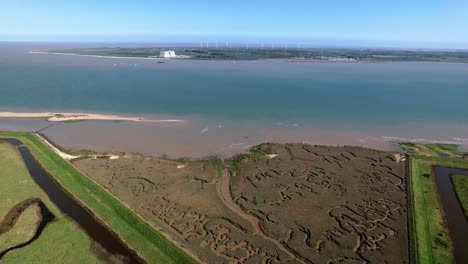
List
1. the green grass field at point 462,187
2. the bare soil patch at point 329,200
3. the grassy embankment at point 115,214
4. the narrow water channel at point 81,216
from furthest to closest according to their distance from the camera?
the green grass field at point 462,187 → the bare soil patch at point 329,200 → the narrow water channel at point 81,216 → the grassy embankment at point 115,214

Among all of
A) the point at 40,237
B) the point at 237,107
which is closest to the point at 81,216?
the point at 40,237

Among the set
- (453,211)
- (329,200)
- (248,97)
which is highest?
(248,97)

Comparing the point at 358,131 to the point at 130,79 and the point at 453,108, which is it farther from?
the point at 130,79

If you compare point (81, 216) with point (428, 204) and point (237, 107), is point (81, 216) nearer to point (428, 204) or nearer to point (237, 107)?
point (428, 204)

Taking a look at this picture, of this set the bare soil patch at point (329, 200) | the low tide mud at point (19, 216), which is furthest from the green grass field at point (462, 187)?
the low tide mud at point (19, 216)

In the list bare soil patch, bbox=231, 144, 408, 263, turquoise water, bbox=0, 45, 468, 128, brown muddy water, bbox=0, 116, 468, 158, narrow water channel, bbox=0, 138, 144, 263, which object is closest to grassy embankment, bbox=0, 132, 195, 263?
narrow water channel, bbox=0, 138, 144, 263

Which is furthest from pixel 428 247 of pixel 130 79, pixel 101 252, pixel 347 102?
pixel 130 79

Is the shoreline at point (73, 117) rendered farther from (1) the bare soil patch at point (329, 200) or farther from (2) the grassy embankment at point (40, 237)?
(1) the bare soil patch at point (329, 200)
